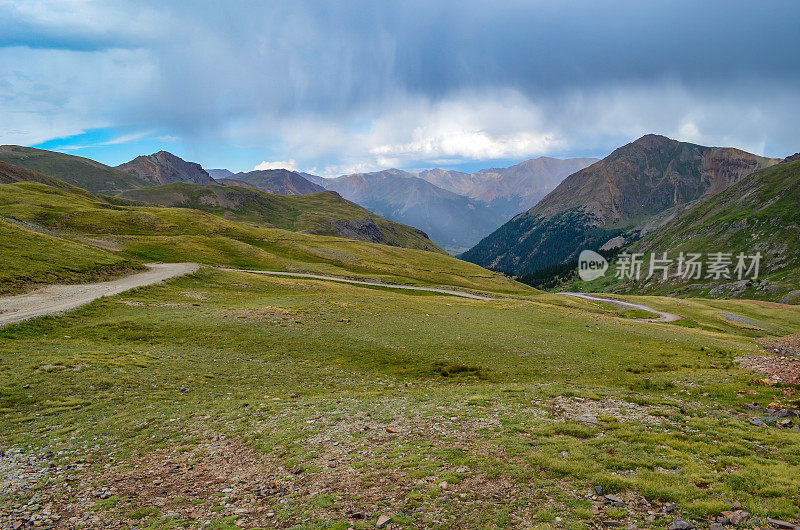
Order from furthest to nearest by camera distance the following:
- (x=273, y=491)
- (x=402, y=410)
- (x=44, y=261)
Answer: (x=44, y=261) → (x=402, y=410) → (x=273, y=491)

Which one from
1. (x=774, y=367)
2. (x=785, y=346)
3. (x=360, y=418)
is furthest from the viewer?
(x=785, y=346)

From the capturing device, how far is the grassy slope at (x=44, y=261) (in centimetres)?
4222

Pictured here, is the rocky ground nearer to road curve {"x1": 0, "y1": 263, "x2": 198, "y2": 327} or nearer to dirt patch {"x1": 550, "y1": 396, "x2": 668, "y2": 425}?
dirt patch {"x1": 550, "y1": 396, "x2": 668, "y2": 425}

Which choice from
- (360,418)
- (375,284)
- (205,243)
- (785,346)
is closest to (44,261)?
(205,243)

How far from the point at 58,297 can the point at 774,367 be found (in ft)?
221

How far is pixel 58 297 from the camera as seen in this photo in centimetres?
3928

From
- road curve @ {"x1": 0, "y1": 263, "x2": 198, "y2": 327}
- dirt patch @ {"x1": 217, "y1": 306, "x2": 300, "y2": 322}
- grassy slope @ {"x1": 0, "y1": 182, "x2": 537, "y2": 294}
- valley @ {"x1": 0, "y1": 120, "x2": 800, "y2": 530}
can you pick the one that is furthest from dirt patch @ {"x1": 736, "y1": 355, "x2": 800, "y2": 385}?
grassy slope @ {"x1": 0, "y1": 182, "x2": 537, "y2": 294}

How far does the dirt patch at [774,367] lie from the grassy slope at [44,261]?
227 feet

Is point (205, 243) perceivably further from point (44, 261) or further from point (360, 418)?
point (360, 418)

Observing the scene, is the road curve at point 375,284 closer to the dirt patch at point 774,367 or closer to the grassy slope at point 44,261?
the grassy slope at point 44,261

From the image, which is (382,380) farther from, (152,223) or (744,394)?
(152,223)

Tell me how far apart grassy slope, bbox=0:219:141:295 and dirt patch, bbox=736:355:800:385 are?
69.1 metres

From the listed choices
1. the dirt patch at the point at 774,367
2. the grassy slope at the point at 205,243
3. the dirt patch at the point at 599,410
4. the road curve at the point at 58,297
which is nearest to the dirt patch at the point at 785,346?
the dirt patch at the point at 774,367

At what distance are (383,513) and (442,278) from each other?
103763mm
